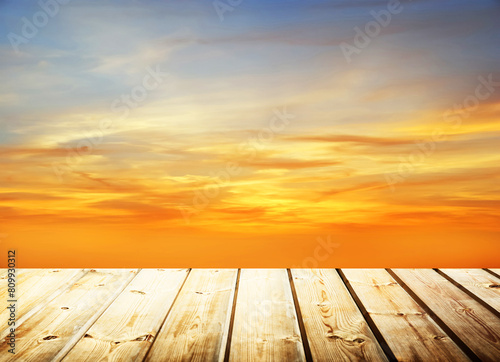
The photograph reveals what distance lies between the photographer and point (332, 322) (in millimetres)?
1587

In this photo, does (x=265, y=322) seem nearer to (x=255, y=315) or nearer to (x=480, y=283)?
(x=255, y=315)

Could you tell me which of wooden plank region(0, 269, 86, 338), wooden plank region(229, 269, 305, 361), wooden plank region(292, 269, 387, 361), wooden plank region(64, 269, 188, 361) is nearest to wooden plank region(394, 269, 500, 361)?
wooden plank region(292, 269, 387, 361)

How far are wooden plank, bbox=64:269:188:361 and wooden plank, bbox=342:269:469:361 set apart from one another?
0.73 meters

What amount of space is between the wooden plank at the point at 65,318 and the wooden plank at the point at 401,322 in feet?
3.13

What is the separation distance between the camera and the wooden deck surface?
1.35m

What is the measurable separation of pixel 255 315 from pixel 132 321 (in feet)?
1.36

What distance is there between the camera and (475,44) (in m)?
2.68

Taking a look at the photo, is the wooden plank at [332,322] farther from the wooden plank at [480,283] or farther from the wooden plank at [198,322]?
the wooden plank at [480,283]

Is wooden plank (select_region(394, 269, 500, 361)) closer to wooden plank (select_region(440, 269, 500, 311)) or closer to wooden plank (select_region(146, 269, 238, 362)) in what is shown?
wooden plank (select_region(440, 269, 500, 311))

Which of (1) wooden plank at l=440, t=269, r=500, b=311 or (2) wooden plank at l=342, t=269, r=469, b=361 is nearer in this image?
(2) wooden plank at l=342, t=269, r=469, b=361

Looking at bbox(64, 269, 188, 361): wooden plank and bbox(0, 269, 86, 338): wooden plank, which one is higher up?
bbox(0, 269, 86, 338): wooden plank

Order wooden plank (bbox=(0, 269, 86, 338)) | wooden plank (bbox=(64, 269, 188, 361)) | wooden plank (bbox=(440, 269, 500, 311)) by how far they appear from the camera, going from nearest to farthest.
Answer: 1. wooden plank (bbox=(64, 269, 188, 361))
2. wooden plank (bbox=(0, 269, 86, 338))
3. wooden plank (bbox=(440, 269, 500, 311))

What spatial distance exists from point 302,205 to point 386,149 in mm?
572

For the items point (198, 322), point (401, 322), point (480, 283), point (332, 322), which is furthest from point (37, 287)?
point (480, 283)
